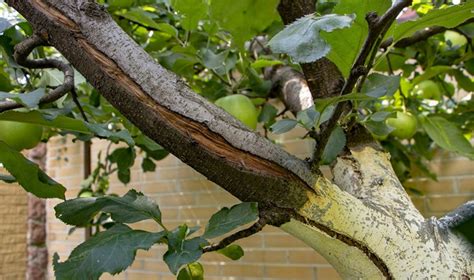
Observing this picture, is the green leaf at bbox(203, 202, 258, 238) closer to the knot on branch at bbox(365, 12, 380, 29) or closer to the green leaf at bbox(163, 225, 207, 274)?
the green leaf at bbox(163, 225, 207, 274)

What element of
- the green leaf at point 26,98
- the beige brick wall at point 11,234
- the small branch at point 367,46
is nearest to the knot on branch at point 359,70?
the small branch at point 367,46

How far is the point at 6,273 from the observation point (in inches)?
76.1

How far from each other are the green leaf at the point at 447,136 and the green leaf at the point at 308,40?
1.69ft

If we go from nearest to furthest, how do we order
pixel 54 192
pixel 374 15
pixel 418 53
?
1. pixel 374 15
2. pixel 54 192
3. pixel 418 53

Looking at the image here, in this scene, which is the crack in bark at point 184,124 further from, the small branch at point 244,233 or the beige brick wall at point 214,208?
the beige brick wall at point 214,208

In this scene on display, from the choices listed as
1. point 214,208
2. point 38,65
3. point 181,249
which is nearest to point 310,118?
point 181,249

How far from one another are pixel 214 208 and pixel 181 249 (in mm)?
1397

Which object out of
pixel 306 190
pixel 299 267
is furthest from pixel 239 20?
pixel 299 267

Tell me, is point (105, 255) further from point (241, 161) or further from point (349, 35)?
point (349, 35)

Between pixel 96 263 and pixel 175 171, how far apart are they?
1.55 meters

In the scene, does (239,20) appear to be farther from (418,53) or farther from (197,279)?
(418,53)

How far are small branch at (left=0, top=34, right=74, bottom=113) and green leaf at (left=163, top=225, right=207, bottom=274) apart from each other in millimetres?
157

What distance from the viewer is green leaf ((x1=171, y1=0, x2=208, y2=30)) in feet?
2.08

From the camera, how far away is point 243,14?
0.57 m
